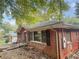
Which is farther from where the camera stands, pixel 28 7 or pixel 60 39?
pixel 60 39

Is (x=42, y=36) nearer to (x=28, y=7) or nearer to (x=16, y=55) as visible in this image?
(x=16, y=55)

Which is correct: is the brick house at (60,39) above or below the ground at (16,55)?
above

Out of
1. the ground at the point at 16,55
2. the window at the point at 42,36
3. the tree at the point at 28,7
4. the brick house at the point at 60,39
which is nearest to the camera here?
the tree at the point at 28,7

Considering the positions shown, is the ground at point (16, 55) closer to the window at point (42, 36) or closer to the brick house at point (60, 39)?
the brick house at point (60, 39)

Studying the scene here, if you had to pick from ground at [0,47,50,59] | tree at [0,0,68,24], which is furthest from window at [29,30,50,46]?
tree at [0,0,68,24]

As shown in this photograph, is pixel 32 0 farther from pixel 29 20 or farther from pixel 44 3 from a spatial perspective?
pixel 29 20

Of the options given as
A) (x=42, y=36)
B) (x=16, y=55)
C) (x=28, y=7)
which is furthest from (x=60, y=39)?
(x=28, y=7)

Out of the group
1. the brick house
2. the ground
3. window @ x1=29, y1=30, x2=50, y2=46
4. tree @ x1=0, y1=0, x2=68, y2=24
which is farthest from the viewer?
window @ x1=29, y1=30, x2=50, y2=46

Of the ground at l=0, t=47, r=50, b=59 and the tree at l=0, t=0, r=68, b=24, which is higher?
the tree at l=0, t=0, r=68, b=24

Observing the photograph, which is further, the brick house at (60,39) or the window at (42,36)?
the window at (42,36)

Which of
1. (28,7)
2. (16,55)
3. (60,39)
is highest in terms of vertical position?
(28,7)

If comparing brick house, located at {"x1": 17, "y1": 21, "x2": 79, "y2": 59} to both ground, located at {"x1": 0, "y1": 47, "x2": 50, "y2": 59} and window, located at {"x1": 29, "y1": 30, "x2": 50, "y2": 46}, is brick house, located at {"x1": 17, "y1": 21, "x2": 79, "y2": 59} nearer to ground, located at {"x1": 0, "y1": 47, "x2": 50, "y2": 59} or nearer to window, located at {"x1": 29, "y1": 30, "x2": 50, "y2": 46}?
window, located at {"x1": 29, "y1": 30, "x2": 50, "y2": 46}

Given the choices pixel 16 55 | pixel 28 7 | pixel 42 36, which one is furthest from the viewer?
pixel 42 36

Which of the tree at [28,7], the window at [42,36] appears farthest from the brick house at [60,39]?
the tree at [28,7]
